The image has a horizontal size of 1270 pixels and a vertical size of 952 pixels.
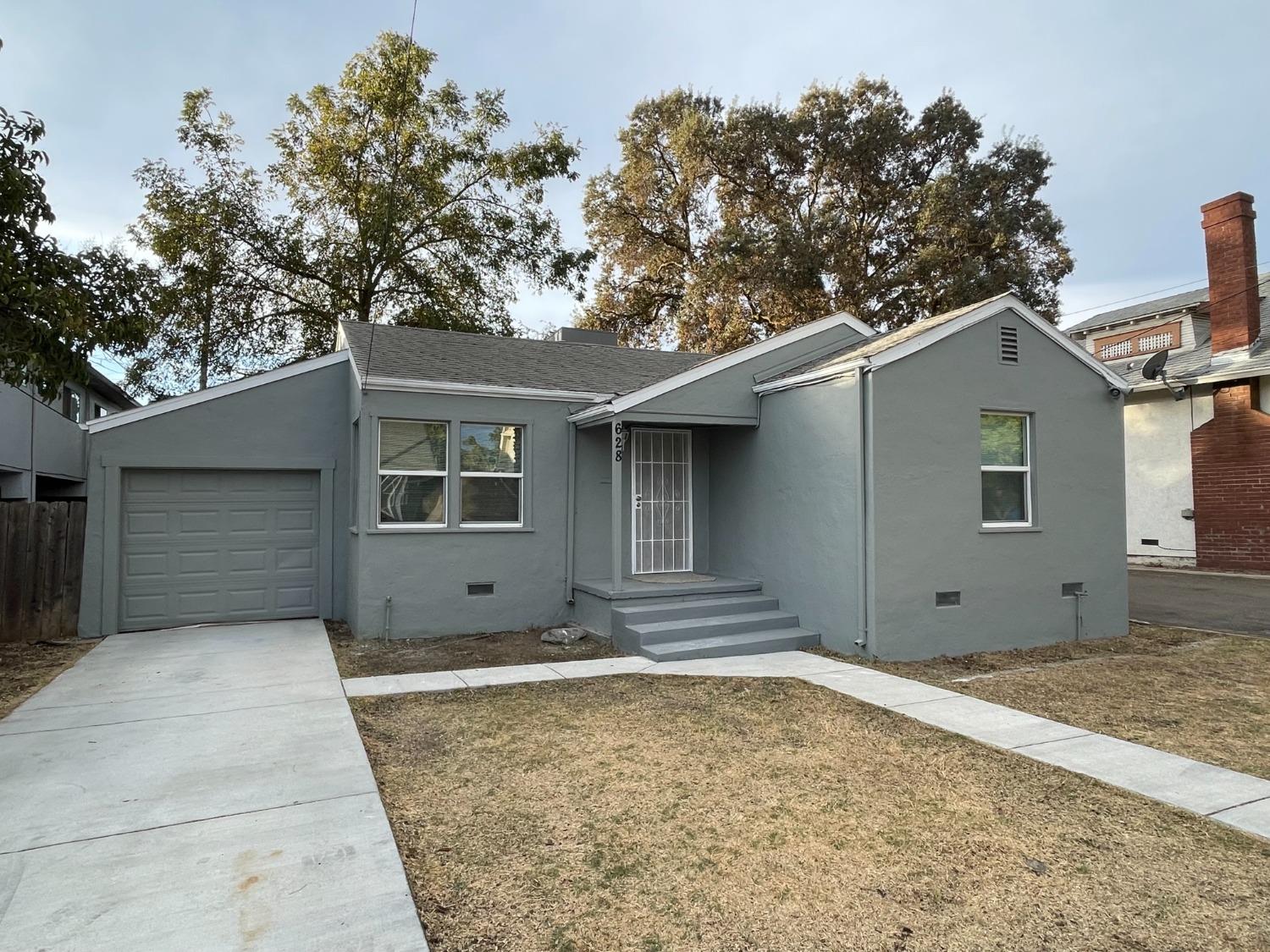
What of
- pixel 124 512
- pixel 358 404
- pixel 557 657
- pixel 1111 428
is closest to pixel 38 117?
pixel 358 404

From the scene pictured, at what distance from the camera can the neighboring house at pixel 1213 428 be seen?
14.6 m

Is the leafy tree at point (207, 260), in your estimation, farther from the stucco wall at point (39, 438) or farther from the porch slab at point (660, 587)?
the porch slab at point (660, 587)

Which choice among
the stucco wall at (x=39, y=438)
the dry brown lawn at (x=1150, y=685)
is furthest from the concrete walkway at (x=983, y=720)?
the stucco wall at (x=39, y=438)

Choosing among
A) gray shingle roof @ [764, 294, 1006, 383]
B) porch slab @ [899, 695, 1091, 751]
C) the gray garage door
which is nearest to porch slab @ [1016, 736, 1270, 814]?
porch slab @ [899, 695, 1091, 751]

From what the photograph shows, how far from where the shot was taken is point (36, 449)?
959 cm

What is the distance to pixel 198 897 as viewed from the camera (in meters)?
3.03

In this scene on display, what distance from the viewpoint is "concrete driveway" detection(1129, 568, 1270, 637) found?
9984 mm

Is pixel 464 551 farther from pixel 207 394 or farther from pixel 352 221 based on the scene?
pixel 352 221

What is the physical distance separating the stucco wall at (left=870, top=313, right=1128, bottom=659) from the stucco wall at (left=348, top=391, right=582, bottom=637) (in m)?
4.20

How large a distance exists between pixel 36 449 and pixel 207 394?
92.1 inches

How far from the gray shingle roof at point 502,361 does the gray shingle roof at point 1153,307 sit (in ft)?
34.9

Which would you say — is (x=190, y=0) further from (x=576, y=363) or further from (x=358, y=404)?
(x=576, y=363)

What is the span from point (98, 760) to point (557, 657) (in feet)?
13.7

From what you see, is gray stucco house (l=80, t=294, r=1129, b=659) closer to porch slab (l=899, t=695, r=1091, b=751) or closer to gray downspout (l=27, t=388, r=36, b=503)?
gray downspout (l=27, t=388, r=36, b=503)
